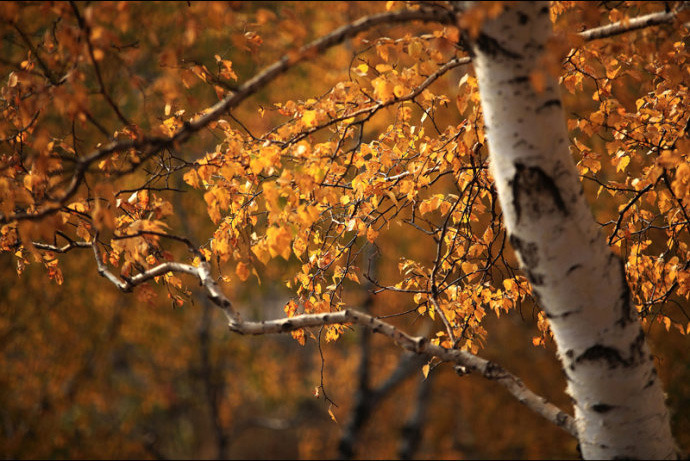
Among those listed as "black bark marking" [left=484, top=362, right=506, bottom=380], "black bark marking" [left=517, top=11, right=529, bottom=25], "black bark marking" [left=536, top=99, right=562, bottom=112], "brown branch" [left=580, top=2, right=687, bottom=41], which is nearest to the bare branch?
"black bark marking" [left=484, top=362, right=506, bottom=380]

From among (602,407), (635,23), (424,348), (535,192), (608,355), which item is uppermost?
(635,23)

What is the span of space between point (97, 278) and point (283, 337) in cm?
964

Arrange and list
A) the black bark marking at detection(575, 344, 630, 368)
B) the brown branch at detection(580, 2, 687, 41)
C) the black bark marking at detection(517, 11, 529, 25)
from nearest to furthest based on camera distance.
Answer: the black bark marking at detection(517, 11, 529, 25) < the black bark marking at detection(575, 344, 630, 368) < the brown branch at detection(580, 2, 687, 41)

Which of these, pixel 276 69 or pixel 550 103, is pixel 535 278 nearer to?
pixel 550 103

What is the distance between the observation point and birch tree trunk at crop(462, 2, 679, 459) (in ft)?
5.78

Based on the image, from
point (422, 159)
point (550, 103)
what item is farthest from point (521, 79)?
point (422, 159)

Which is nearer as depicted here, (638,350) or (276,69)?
(276,69)

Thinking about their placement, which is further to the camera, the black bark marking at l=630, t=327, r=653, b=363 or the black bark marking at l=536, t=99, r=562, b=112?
the black bark marking at l=630, t=327, r=653, b=363

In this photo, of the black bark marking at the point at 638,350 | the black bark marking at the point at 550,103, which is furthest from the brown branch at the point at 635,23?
the black bark marking at the point at 638,350

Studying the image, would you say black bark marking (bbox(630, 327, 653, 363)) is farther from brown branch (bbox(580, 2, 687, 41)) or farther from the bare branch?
brown branch (bbox(580, 2, 687, 41))

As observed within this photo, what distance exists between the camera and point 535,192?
1812mm

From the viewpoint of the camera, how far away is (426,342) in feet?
7.01

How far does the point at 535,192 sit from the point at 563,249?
213 mm

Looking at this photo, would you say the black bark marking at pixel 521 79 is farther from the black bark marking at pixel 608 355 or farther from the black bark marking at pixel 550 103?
the black bark marking at pixel 608 355
